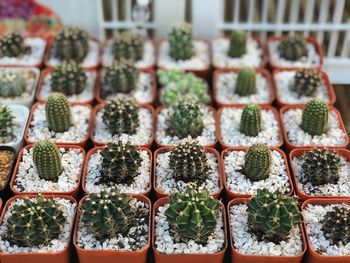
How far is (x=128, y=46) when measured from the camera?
15.1 ft

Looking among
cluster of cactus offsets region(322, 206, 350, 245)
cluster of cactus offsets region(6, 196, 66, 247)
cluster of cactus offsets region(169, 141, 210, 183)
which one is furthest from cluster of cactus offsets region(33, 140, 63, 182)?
cluster of cactus offsets region(322, 206, 350, 245)

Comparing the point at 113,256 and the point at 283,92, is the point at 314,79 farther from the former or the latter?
the point at 113,256

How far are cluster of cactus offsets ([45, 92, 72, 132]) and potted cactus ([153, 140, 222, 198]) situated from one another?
669mm

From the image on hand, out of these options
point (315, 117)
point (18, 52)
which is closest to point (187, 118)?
point (315, 117)

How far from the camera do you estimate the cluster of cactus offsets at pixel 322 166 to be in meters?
3.57

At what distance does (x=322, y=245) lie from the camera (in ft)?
10.9

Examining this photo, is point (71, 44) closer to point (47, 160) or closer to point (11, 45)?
point (11, 45)

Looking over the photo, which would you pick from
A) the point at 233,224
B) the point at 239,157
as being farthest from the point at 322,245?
the point at 239,157

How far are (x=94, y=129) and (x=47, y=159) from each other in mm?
604

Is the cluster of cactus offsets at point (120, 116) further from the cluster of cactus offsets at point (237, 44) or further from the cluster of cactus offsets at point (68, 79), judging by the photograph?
the cluster of cactus offsets at point (237, 44)

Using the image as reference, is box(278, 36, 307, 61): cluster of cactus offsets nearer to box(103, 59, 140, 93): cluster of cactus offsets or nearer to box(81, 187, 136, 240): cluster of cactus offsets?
box(103, 59, 140, 93): cluster of cactus offsets

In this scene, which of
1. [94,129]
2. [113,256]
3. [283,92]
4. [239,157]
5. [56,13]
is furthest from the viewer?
[56,13]

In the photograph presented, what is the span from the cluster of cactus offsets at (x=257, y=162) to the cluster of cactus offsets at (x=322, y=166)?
0.25 meters

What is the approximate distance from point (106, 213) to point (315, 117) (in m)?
1.56
